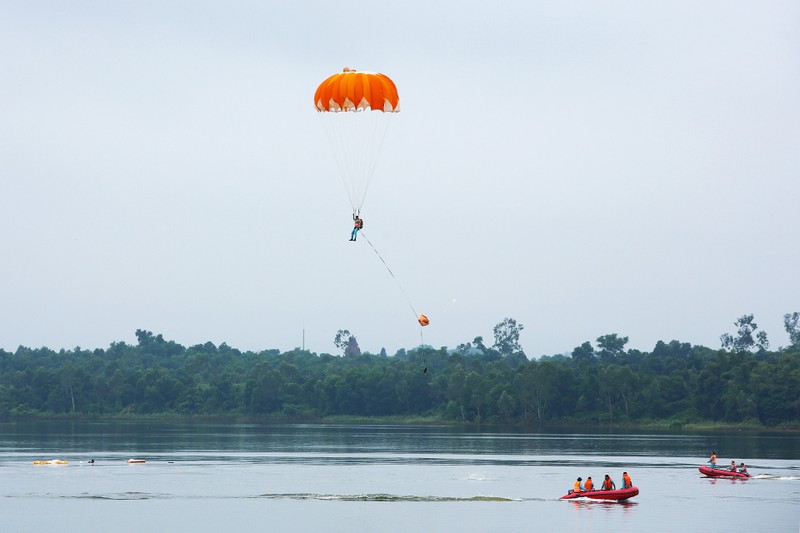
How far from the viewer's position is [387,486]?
3499 inches

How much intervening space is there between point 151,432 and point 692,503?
11529 cm

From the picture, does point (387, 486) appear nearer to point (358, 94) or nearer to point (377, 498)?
point (377, 498)

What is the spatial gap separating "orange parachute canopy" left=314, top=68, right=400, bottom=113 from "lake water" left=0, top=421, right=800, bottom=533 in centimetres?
2550

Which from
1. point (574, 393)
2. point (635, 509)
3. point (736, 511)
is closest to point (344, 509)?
point (635, 509)

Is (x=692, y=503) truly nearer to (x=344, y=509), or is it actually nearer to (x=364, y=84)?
(x=344, y=509)

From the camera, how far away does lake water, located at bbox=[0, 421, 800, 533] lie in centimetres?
7019

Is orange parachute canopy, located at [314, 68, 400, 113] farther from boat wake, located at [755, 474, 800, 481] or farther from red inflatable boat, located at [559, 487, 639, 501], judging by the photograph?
boat wake, located at [755, 474, 800, 481]

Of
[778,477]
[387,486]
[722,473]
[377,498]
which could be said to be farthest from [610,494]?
[778,477]

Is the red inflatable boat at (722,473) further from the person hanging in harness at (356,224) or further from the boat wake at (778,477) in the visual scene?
the person hanging in harness at (356,224)

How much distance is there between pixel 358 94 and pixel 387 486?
33.5m

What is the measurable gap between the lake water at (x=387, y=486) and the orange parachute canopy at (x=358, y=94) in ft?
83.7

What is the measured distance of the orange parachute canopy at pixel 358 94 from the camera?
69875 mm

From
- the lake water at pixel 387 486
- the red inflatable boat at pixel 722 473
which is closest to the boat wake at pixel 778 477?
the lake water at pixel 387 486

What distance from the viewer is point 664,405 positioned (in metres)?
187
